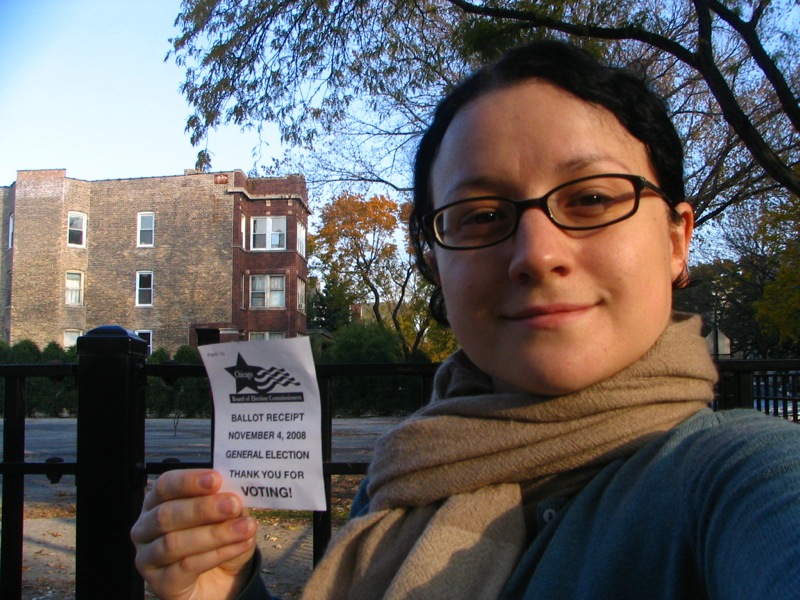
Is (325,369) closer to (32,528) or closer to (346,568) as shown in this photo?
(346,568)

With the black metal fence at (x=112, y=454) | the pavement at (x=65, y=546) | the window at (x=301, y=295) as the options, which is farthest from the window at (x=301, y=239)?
the black metal fence at (x=112, y=454)

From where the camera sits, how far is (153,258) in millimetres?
34438

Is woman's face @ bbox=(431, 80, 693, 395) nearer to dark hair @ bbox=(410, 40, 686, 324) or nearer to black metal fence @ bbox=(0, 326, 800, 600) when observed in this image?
dark hair @ bbox=(410, 40, 686, 324)

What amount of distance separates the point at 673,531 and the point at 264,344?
0.74 m

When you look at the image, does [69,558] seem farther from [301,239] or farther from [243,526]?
[301,239]

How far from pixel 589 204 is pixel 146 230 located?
36.6 metres

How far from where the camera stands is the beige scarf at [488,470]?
1.04 meters

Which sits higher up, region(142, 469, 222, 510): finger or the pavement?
region(142, 469, 222, 510): finger

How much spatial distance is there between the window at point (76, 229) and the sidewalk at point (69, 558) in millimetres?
30941

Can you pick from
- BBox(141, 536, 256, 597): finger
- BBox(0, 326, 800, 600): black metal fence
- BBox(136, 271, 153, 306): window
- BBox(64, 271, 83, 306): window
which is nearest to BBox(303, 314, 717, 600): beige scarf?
BBox(141, 536, 256, 597): finger

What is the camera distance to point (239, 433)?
130cm

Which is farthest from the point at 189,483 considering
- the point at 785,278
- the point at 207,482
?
the point at 785,278

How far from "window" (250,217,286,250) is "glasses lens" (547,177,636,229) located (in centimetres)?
3446

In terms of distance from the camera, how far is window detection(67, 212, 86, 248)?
34.2m
